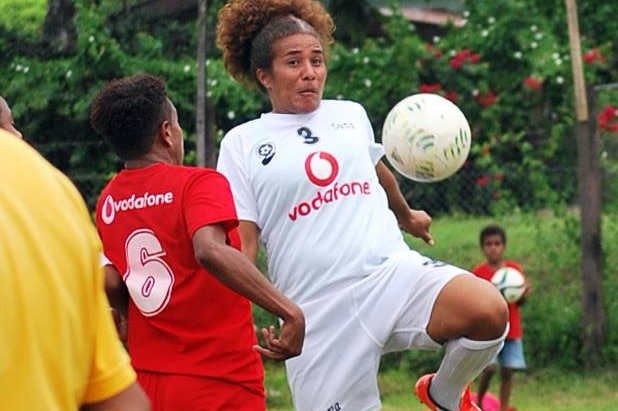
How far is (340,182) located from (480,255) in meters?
6.63

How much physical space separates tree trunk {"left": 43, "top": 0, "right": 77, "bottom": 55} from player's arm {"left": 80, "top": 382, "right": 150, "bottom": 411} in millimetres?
9772

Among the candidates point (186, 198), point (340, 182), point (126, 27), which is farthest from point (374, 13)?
point (186, 198)

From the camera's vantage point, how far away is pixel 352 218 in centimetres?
532

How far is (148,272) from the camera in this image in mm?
4691

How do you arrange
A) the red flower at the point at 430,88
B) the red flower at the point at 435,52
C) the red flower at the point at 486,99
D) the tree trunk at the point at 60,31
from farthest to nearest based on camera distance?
the red flower at the point at 435,52 < the red flower at the point at 486,99 < the red flower at the point at 430,88 < the tree trunk at the point at 60,31

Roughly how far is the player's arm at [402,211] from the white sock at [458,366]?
629mm

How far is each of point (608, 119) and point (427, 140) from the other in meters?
5.51

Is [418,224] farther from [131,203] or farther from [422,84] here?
[422,84]

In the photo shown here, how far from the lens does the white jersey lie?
209 inches

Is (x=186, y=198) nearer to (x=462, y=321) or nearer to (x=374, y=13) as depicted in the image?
(x=462, y=321)

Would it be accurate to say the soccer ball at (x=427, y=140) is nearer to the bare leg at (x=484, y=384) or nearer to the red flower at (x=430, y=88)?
the bare leg at (x=484, y=384)

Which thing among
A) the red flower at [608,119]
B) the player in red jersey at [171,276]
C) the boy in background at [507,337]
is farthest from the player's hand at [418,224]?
the red flower at [608,119]

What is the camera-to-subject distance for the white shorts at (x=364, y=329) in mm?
5203

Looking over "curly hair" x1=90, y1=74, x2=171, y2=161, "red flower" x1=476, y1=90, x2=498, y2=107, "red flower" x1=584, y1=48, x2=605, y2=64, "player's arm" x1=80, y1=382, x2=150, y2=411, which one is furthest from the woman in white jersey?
"red flower" x1=584, y1=48, x2=605, y2=64
